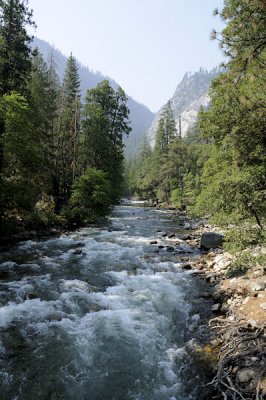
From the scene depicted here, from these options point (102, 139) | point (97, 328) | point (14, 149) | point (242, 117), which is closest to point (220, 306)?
point (97, 328)

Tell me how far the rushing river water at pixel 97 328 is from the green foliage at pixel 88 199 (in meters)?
9.95

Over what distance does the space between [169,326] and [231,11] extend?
842cm

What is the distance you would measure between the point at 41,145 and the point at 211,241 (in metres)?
16.2

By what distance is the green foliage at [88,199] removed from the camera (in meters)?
24.8

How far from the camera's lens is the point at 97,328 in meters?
8.41

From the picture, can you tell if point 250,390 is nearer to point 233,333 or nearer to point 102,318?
point 233,333

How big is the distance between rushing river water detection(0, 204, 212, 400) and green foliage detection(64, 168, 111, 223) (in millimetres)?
9946

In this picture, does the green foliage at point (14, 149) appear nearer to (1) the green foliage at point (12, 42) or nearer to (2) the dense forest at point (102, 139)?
(2) the dense forest at point (102, 139)

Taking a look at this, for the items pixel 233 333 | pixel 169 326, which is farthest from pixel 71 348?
pixel 233 333

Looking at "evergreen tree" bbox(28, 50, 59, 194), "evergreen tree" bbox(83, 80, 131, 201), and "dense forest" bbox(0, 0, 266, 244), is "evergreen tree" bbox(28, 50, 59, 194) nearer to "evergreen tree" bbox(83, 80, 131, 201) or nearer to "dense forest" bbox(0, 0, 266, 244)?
A: "dense forest" bbox(0, 0, 266, 244)

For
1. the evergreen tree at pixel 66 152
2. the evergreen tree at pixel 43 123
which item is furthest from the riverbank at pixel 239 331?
the evergreen tree at pixel 66 152

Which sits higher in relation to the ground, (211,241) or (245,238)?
(245,238)

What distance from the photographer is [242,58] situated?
7246mm

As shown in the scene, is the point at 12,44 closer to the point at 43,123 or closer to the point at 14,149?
the point at 14,149
